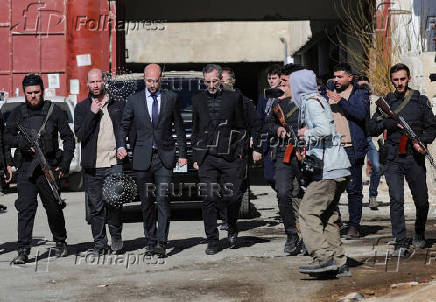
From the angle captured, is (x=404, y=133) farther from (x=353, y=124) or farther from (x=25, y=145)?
(x=25, y=145)

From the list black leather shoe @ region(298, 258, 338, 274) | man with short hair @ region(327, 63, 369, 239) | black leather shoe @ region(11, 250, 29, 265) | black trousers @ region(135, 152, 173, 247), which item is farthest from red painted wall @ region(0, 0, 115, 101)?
black leather shoe @ region(298, 258, 338, 274)

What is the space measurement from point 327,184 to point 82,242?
4.06m

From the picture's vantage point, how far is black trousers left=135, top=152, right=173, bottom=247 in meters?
9.98

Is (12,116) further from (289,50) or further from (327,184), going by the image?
(289,50)

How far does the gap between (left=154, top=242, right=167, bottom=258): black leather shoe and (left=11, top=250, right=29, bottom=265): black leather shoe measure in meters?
1.35

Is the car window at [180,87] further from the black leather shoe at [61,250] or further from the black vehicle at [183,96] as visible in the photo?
the black leather shoe at [61,250]

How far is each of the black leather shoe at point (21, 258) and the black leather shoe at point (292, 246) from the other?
8.90ft

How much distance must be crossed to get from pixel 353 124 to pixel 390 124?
104 cm

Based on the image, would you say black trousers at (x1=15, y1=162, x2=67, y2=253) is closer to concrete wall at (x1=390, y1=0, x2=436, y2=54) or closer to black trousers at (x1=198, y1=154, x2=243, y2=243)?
black trousers at (x1=198, y1=154, x2=243, y2=243)

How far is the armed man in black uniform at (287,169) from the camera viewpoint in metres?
9.89

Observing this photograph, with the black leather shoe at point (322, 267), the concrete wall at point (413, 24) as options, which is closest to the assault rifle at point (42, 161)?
the black leather shoe at point (322, 267)

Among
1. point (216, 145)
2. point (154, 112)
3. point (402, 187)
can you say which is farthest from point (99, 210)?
point (402, 187)

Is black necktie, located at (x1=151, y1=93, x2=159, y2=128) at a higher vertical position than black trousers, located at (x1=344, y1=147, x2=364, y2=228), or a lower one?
higher

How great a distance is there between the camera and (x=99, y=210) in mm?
10141
